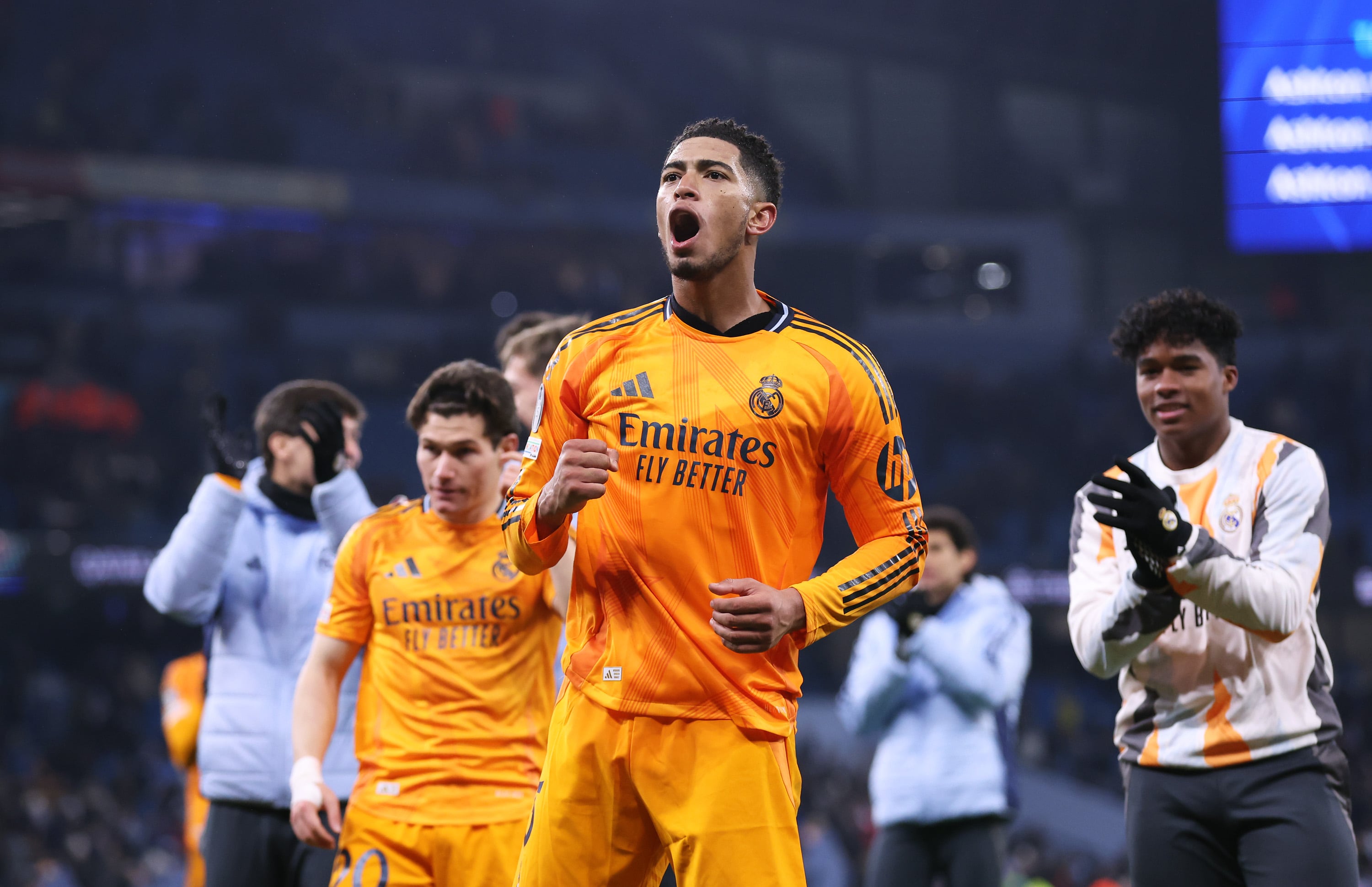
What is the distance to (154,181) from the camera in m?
20.6

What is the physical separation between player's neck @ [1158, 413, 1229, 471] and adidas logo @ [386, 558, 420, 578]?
2250 millimetres

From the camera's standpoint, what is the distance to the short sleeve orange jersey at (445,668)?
3.53 meters

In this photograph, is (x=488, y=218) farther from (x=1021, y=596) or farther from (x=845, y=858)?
(x=845, y=858)

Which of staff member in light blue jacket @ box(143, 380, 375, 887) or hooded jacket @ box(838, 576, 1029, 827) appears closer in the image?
staff member in light blue jacket @ box(143, 380, 375, 887)

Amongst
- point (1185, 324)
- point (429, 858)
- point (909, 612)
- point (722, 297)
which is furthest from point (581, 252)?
point (722, 297)

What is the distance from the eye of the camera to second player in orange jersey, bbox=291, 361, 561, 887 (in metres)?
3.48

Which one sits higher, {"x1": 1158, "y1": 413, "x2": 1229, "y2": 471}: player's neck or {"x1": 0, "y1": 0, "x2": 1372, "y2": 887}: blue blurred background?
{"x1": 0, "y1": 0, "x2": 1372, "y2": 887}: blue blurred background

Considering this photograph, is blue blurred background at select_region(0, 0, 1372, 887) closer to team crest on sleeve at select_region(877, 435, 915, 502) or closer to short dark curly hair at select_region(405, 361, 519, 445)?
short dark curly hair at select_region(405, 361, 519, 445)

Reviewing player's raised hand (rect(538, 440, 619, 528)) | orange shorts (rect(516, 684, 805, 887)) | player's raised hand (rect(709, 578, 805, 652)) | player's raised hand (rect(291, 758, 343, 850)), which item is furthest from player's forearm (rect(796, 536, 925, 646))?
player's raised hand (rect(291, 758, 343, 850))

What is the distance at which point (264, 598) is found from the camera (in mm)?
4621

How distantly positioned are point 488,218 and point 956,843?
60.3 feet

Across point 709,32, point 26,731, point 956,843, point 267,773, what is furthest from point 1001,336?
point 267,773

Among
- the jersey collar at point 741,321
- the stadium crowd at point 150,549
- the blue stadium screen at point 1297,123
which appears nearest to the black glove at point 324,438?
the jersey collar at point 741,321

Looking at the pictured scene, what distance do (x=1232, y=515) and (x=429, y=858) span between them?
8.04 feet
